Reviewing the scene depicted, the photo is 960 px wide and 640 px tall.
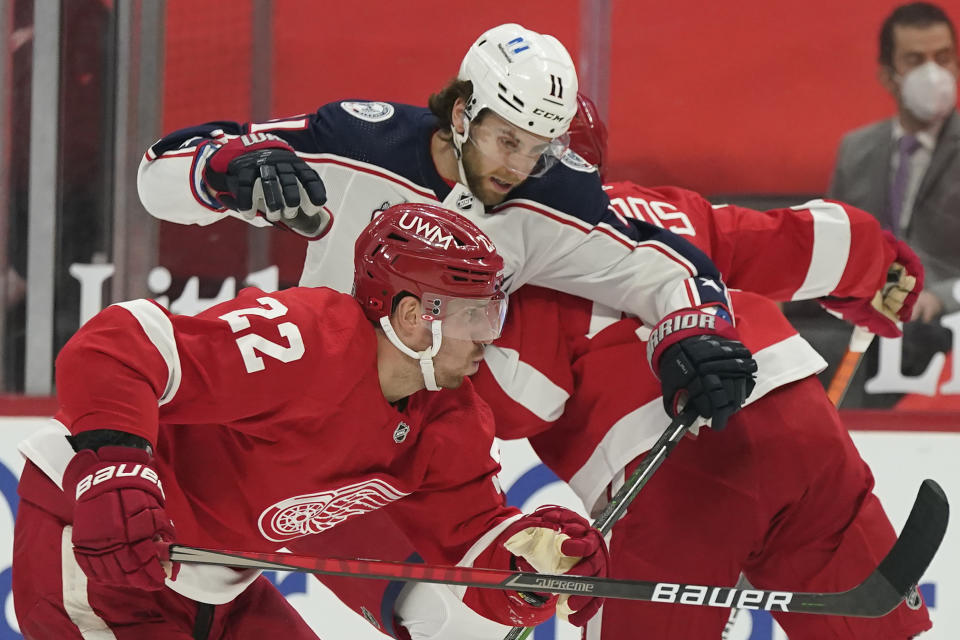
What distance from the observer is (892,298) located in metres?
2.88

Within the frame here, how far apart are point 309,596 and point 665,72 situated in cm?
190

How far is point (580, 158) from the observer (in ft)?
8.26

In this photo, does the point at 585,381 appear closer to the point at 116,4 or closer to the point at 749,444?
the point at 749,444

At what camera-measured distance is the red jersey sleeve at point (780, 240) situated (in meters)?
2.70

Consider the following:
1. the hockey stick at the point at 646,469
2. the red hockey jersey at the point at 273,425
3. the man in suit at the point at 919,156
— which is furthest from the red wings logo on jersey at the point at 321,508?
the man in suit at the point at 919,156

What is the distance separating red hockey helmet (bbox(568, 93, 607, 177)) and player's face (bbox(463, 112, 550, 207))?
0.93 ft

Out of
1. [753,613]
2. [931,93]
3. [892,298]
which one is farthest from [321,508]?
[931,93]

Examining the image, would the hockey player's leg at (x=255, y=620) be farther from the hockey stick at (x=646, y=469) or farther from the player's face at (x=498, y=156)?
the player's face at (x=498, y=156)

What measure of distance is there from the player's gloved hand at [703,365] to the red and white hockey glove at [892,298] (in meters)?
0.62

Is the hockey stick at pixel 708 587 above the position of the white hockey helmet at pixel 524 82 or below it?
below

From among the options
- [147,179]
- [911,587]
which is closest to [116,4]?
[147,179]

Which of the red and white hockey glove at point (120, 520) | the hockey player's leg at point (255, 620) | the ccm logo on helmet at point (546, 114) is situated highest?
the ccm logo on helmet at point (546, 114)

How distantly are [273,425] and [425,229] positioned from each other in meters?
0.39

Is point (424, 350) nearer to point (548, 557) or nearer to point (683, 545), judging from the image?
point (548, 557)
